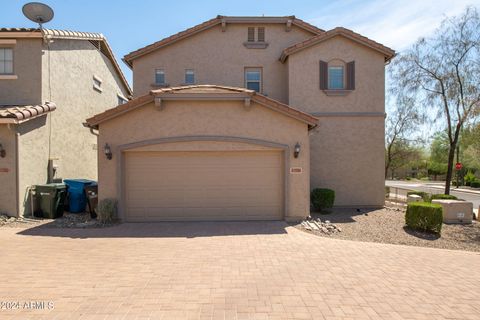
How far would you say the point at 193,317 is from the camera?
3.96 m

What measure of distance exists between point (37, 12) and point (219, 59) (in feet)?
25.6

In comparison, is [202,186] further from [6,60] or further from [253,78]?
[6,60]

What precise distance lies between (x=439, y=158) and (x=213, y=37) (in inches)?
1788

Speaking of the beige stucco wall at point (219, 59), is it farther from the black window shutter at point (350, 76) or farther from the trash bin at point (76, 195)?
the trash bin at point (76, 195)

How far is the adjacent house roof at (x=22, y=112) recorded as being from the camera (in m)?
9.38

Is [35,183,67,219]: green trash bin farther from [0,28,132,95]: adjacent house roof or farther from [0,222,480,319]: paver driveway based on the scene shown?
[0,28,132,95]: adjacent house roof

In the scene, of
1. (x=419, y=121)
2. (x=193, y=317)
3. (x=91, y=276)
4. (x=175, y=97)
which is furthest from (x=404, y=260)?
(x=419, y=121)

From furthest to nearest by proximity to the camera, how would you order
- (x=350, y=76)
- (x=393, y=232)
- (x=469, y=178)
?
1. (x=469, y=178)
2. (x=350, y=76)
3. (x=393, y=232)

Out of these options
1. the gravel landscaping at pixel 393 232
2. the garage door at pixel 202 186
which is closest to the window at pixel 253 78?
the garage door at pixel 202 186

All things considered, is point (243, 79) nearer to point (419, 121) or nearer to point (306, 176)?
point (306, 176)

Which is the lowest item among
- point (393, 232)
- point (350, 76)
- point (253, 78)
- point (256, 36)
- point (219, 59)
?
point (393, 232)

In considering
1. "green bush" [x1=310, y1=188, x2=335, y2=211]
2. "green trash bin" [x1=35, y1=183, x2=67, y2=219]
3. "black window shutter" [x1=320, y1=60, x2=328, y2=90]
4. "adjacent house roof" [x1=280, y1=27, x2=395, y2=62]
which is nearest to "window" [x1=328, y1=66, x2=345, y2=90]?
"black window shutter" [x1=320, y1=60, x2=328, y2=90]

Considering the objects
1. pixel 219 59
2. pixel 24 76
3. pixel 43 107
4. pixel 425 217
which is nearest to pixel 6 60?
pixel 24 76

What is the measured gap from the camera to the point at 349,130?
1316cm
